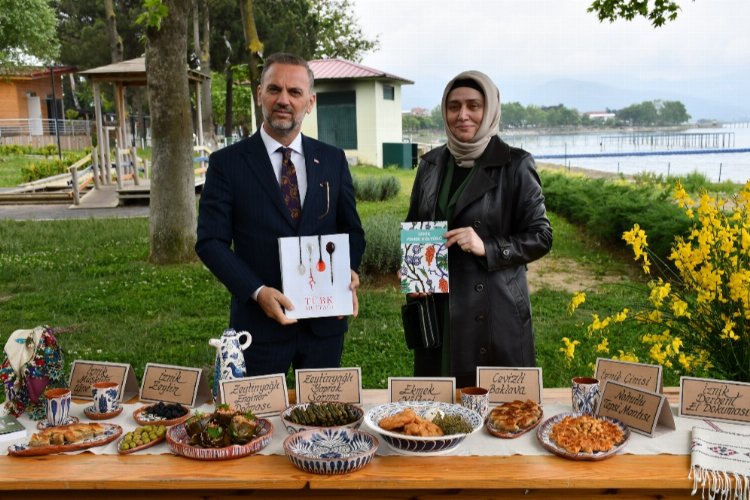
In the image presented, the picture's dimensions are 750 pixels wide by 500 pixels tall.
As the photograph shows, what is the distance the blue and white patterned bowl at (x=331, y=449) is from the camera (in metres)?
1.97

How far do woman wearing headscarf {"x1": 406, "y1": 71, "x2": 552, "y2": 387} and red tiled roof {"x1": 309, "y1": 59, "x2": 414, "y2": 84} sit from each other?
23762 mm

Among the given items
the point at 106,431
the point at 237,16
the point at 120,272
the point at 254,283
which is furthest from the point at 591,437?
the point at 237,16

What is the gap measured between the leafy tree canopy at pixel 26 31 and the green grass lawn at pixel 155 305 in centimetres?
1780

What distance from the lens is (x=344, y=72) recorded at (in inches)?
1051

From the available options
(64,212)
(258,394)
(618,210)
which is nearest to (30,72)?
(64,212)

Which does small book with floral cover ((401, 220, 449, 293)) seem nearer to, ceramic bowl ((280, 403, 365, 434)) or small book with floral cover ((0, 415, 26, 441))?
ceramic bowl ((280, 403, 365, 434))

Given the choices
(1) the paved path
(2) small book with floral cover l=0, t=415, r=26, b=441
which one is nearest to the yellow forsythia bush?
(2) small book with floral cover l=0, t=415, r=26, b=441

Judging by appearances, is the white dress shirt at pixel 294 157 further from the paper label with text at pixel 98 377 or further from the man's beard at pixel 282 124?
the paper label with text at pixel 98 377

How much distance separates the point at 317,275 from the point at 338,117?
2524 centimetres

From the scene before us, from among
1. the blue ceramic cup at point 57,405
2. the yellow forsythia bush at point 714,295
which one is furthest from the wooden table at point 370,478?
the yellow forsythia bush at point 714,295

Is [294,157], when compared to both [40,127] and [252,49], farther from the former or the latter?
[40,127]

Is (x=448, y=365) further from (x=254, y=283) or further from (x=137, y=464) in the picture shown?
(x=137, y=464)

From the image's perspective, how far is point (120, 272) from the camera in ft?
28.7

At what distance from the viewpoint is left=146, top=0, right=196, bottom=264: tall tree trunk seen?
833 cm
